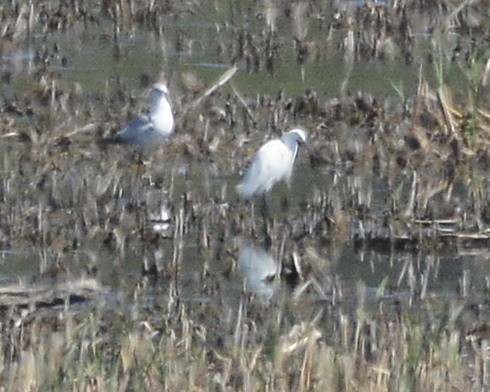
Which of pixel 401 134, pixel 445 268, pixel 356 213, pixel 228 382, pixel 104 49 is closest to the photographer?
pixel 228 382

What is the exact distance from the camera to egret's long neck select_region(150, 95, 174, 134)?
37.1ft

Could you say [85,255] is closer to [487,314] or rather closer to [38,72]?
[487,314]

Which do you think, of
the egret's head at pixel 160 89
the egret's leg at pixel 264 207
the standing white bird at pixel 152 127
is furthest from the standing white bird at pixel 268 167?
the egret's head at pixel 160 89

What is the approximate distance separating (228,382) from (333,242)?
9.69 feet

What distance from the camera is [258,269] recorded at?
29.2 ft

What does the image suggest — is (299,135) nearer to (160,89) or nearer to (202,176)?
(202,176)

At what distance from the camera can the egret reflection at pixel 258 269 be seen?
339 inches

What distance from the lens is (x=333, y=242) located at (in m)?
9.32

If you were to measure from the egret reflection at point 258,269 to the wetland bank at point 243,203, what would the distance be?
0.8 inches

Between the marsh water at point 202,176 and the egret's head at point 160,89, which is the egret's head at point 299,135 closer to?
the marsh water at point 202,176

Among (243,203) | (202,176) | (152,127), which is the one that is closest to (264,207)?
(243,203)

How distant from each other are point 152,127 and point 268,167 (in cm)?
144

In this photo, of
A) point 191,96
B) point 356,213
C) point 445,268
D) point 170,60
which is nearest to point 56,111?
point 191,96

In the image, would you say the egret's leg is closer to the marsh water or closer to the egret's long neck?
the marsh water
